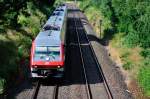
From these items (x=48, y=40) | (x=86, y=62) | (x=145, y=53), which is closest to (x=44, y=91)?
(x=48, y=40)

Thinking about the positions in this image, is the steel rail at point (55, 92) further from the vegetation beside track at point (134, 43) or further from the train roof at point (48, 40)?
the vegetation beside track at point (134, 43)

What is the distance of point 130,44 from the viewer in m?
33.6

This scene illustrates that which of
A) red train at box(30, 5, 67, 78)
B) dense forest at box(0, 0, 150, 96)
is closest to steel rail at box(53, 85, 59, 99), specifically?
red train at box(30, 5, 67, 78)

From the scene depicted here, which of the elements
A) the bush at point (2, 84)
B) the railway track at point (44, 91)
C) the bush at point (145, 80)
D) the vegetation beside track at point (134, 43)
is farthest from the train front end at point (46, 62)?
the vegetation beside track at point (134, 43)

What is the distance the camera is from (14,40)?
29.6 metres

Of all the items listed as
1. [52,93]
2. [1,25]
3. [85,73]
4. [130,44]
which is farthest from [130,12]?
[52,93]

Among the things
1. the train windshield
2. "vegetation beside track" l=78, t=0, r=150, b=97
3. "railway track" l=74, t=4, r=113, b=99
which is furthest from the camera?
"vegetation beside track" l=78, t=0, r=150, b=97

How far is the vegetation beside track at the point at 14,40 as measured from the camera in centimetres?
2445

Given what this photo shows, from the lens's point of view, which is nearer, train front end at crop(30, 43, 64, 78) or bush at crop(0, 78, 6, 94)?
bush at crop(0, 78, 6, 94)

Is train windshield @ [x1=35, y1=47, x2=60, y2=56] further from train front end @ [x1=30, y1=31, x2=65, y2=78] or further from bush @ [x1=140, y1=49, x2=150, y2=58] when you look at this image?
bush @ [x1=140, y1=49, x2=150, y2=58]

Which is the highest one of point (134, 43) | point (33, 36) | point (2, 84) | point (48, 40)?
point (48, 40)

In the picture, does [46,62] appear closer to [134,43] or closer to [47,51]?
[47,51]

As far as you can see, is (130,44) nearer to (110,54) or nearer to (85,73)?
(110,54)

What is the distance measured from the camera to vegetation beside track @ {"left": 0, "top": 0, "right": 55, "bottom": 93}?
80.2ft
